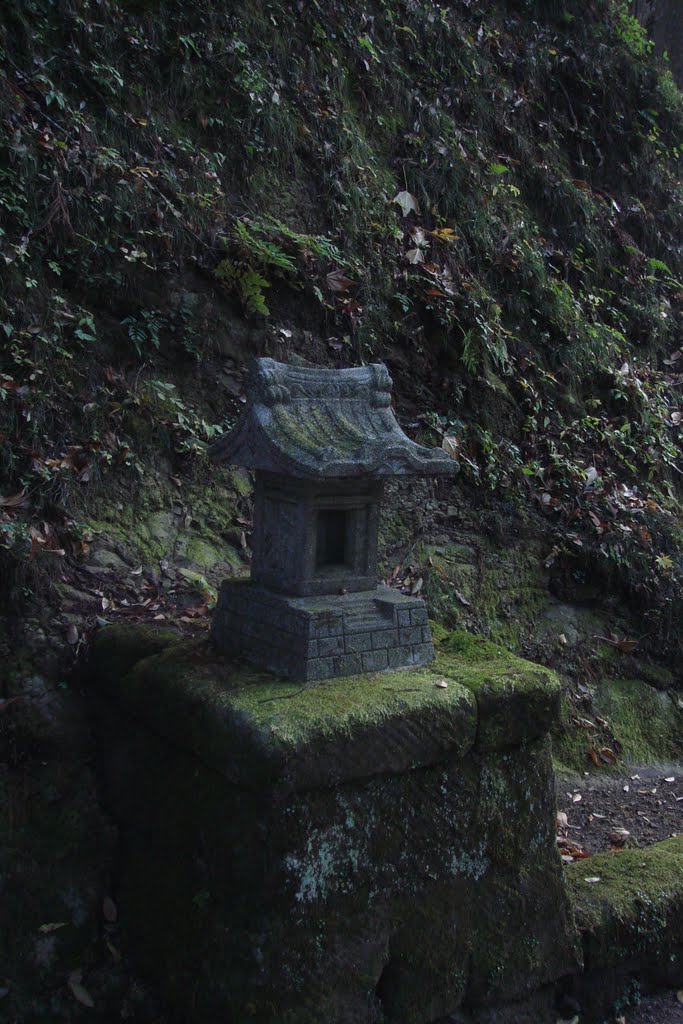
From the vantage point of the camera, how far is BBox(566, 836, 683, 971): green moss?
13.7 feet

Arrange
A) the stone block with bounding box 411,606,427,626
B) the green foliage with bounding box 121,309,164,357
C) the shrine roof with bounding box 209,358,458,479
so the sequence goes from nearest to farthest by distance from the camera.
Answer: the shrine roof with bounding box 209,358,458,479 → the stone block with bounding box 411,606,427,626 → the green foliage with bounding box 121,309,164,357

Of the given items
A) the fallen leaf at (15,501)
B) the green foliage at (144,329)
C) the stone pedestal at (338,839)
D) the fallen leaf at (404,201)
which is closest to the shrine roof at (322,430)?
the stone pedestal at (338,839)

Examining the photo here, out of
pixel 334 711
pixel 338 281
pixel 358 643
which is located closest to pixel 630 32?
pixel 338 281

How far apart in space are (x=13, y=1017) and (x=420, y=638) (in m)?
2.43

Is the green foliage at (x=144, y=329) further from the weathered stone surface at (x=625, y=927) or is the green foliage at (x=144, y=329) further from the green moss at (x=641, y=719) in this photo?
the weathered stone surface at (x=625, y=927)

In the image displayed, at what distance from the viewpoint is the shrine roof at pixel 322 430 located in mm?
3688

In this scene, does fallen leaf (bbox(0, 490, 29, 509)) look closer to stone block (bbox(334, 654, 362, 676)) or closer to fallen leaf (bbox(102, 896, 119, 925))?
fallen leaf (bbox(102, 896, 119, 925))

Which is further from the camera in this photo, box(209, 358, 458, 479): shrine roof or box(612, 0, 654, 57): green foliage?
box(612, 0, 654, 57): green foliage

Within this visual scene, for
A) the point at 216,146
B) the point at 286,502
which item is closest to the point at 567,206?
the point at 216,146

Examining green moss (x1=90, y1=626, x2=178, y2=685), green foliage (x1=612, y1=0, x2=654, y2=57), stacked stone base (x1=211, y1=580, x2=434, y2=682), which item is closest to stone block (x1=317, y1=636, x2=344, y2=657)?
stacked stone base (x1=211, y1=580, x2=434, y2=682)

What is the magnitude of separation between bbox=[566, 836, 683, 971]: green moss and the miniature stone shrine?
1.50 metres

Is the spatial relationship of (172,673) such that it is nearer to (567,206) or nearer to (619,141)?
(567,206)

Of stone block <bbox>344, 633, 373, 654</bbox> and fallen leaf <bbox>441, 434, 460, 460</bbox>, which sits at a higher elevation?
fallen leaf <bbox>441, 434, 460, 460</bbox>

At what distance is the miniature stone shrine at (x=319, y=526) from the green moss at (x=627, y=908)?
4.92ft
